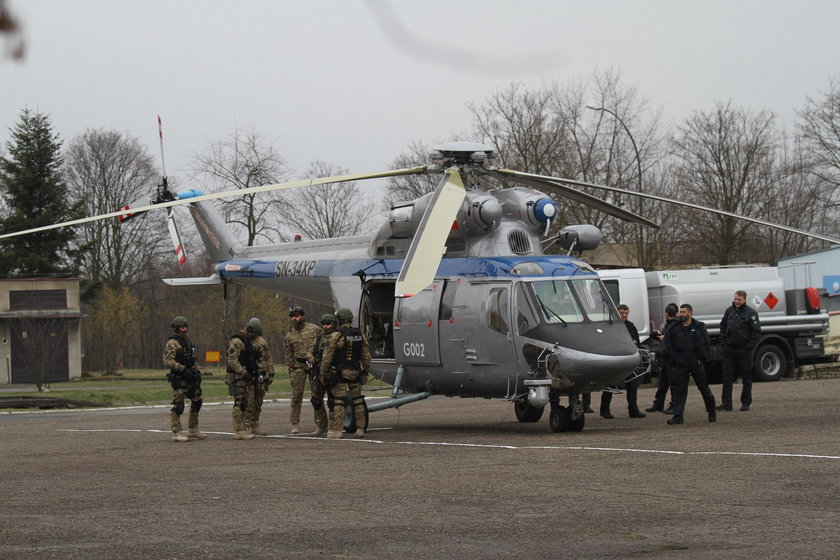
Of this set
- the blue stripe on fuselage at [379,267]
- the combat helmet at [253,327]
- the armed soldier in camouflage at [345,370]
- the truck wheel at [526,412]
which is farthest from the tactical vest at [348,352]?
the truck wheel at [526,412]

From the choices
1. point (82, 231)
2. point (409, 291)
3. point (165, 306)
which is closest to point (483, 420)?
point (409, 291)

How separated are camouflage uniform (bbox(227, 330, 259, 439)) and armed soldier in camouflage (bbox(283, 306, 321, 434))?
75cm

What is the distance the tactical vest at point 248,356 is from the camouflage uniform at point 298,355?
0.71 m

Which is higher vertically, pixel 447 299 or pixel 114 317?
pixel 114 317

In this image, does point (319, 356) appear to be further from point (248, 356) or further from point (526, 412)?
point (526, 412)

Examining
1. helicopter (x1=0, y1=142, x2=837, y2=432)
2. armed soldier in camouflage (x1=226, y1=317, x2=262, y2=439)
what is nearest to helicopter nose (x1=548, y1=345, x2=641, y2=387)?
helicopter (x1=0, y1=142, x2=837, y2=432)

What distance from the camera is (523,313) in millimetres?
14469

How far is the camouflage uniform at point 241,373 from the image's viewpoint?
1503cm

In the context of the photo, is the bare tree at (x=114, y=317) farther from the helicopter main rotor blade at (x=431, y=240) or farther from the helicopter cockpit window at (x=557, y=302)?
the helicopter main rotor blade at (x=431, y=240)

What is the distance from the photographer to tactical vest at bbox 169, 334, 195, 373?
49.1 ft

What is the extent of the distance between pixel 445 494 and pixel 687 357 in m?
7.30

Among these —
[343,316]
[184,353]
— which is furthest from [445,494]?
[184,353]

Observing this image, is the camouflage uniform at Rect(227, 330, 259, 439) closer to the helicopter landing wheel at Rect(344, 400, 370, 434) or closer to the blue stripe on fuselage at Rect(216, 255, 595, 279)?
the helicopter landing wheel at Rect(344, 400, 370, 434)

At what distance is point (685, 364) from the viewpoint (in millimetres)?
15125
